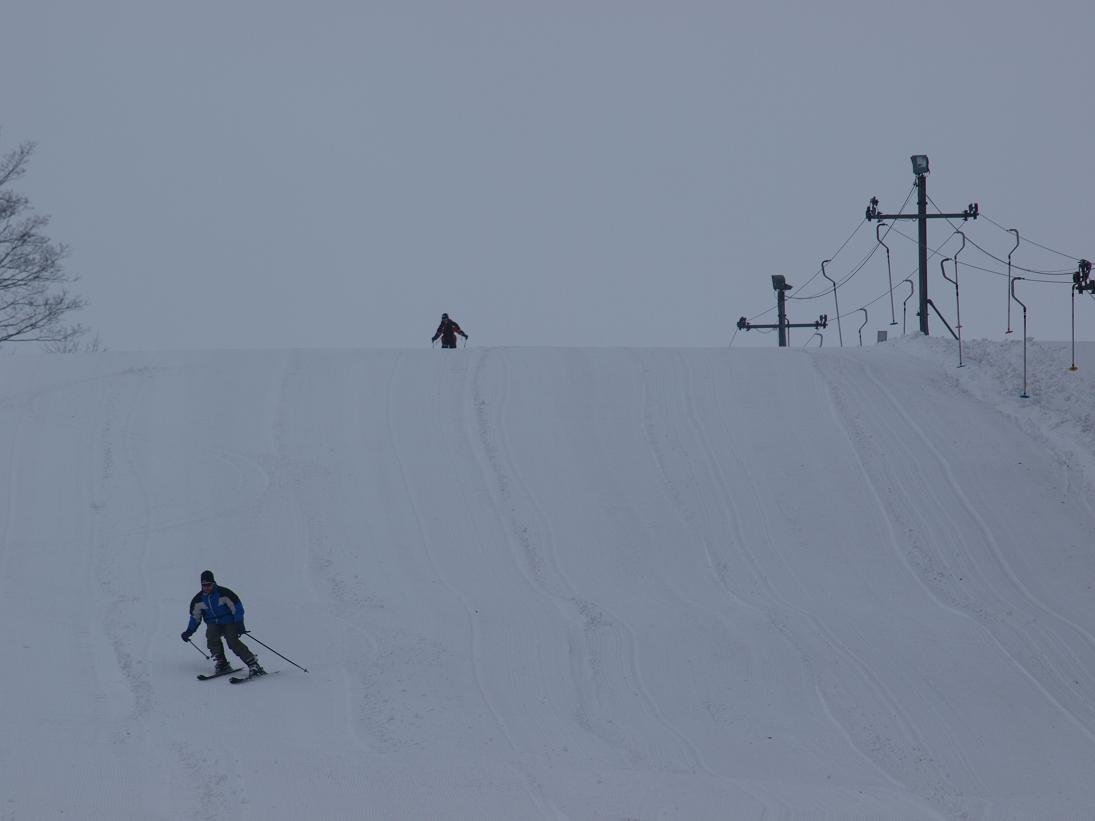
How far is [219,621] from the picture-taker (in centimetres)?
1250

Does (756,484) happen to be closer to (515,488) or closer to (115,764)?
(515,488)

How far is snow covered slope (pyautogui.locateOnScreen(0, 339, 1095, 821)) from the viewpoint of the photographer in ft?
33.9

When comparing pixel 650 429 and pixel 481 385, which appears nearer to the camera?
pixel 650 429

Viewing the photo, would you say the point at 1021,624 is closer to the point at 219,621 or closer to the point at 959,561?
the point at 959,561

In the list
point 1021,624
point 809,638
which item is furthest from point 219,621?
point 1021,624

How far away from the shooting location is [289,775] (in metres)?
9.92

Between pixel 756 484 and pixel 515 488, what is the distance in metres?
3.55

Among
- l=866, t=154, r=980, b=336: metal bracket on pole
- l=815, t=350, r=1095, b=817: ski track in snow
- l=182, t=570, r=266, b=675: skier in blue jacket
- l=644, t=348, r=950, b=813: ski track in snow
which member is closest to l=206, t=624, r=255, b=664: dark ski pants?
l=182, t=570, r=266, b=675: skier in blue jacket

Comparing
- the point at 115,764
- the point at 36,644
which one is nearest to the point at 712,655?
the point at 115,764

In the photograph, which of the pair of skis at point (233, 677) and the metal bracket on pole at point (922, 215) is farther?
the metal bracket on pole at point (922, 215)

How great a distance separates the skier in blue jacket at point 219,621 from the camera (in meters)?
12.4

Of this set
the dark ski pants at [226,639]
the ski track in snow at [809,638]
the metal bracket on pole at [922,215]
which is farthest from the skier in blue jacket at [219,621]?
the metal bracket on pole at [922,215]

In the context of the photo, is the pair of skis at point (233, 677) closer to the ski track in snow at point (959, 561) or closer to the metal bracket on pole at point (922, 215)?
the ski track in snow at point (959, 561)

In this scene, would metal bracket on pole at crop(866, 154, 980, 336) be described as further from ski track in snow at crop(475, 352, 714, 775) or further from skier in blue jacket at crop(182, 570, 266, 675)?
skier in blue jacket at crop(182, 570, 266, 675)
